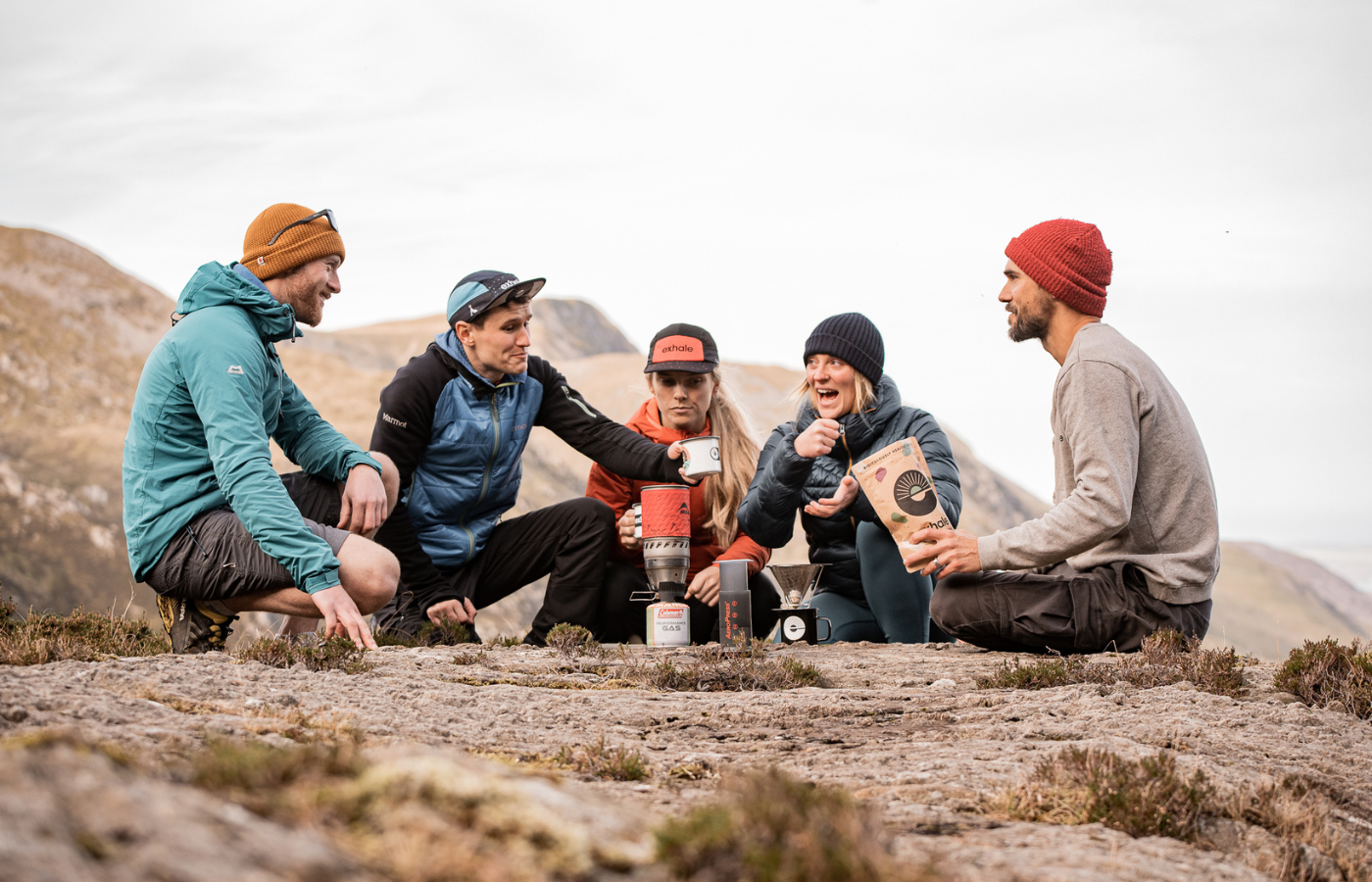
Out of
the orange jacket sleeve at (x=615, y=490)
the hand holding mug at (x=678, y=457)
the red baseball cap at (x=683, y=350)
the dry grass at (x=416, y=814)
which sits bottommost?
the dry grass at (x=416, y=814)

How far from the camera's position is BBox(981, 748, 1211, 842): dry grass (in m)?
2.45

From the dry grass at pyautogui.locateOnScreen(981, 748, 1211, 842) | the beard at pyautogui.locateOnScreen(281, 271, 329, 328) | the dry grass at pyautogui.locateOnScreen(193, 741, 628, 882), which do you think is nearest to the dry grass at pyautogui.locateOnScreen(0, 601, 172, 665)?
the beard at pyautogui.locateOnScreen(281, 271, 329, 328)

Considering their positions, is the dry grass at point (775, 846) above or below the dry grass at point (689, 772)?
above

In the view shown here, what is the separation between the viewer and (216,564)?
4.82 metres

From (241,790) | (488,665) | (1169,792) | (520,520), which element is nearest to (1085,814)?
(1169,792)

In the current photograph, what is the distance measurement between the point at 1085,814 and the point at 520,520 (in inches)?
189

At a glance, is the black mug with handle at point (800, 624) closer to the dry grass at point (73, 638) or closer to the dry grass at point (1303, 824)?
the dry grass at point (73, 638)

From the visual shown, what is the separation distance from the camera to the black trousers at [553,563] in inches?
257

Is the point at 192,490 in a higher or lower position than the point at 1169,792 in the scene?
higher

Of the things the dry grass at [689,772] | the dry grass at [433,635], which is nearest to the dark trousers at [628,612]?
the dry grass at [433,635]

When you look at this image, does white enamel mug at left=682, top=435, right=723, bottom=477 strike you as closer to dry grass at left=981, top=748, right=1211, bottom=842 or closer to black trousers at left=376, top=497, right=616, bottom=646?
black trousers at left=376, top=497, right=616, bottom=646

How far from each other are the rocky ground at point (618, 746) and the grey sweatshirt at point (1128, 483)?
604 millimetres

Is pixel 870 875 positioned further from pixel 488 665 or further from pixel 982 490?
pixel 982 490

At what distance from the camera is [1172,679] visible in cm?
430
